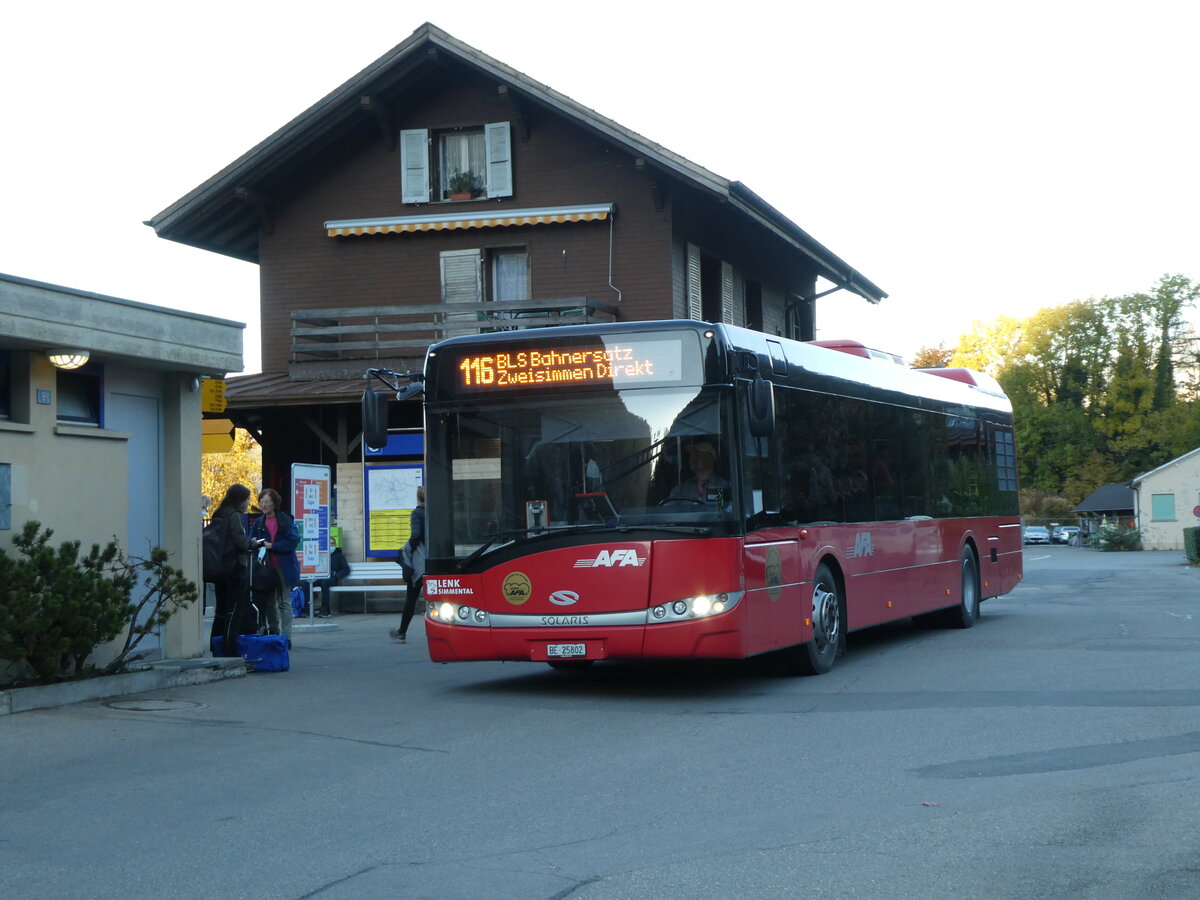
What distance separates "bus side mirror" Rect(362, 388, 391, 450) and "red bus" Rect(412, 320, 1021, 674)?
0.41 metres

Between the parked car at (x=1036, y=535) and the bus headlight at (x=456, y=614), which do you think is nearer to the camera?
the bus headlight at (x=456, y=614)

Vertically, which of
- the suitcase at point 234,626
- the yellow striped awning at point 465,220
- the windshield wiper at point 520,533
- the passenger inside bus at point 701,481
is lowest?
the suitcase at point 234,626

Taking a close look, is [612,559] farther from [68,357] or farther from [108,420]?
[108,420]

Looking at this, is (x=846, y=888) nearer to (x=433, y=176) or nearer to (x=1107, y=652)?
(x=1107, y=652)

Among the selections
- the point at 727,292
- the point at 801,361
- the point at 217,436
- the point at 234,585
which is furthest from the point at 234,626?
the point at 727,292

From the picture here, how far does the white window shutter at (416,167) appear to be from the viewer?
2823 cm

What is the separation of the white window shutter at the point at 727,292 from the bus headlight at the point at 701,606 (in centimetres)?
1886

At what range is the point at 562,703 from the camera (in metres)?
11.6

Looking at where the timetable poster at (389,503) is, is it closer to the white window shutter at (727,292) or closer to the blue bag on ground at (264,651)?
the white window shutter at (727,292)

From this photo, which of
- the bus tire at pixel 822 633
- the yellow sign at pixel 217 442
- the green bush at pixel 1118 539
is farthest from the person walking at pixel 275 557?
the green bush at pixel 1118 539

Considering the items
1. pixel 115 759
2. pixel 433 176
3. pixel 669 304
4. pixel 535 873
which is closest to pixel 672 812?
pixel 535 873

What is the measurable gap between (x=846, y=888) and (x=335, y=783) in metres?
3.55

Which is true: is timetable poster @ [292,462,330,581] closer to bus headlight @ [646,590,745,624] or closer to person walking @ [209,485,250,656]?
person walking @ [209,485,250,656]

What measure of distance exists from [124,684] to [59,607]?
1.22 m
